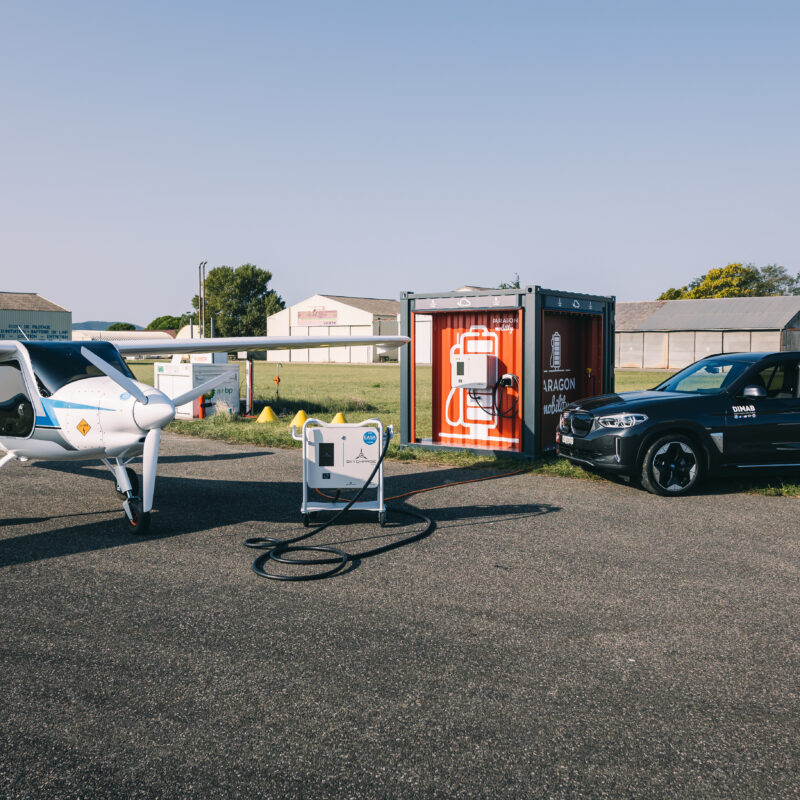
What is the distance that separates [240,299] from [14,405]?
4036 inches

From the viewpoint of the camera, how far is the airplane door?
7.99 meters

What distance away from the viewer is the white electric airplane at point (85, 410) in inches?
277

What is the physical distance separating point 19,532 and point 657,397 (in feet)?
24.1

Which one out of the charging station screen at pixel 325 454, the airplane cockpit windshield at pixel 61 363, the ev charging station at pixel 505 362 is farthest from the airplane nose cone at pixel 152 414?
the ev charging station at pixel 505 362

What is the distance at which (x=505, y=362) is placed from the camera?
37.3ft

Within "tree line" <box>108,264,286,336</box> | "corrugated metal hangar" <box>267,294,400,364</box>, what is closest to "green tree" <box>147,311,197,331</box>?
Result: "tree line" <box>108,264,286,336</box>

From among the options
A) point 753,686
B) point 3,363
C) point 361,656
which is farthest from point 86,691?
point 3,363

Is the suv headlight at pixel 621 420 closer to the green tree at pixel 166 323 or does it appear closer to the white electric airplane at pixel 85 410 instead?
the white electric airplane at pixel 85 410

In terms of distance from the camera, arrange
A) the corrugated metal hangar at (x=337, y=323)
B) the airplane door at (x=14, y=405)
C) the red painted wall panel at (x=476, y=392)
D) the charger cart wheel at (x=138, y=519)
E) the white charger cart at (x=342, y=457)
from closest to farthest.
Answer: the charger cart wheel at (x=138, y=519) < the white charger cart at (x=342, y=457) < the airplane door at (x=14, y=405) < the red painted wall panel at (x=476, y=392) < the corrugated metal hangar at (x=337, y=323)

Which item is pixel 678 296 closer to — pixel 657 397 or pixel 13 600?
pixel 657 397

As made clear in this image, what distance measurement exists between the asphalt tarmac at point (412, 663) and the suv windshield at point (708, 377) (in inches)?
94.6

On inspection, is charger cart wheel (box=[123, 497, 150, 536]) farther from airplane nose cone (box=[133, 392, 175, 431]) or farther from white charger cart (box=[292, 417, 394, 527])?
white charger cart (box=[292, 417, 394, 527])

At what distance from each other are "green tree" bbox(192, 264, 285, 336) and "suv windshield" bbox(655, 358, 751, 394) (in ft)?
323

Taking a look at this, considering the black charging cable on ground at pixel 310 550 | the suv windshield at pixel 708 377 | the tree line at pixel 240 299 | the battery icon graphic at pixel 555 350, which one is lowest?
the black charging cable on ground at pixel 310 550
